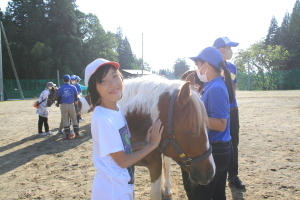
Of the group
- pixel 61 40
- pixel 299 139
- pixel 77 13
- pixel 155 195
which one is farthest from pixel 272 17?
pixel 155 195

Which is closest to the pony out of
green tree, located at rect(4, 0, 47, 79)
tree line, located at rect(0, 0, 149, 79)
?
tree line, located at rect(0, 0, 149, 79)

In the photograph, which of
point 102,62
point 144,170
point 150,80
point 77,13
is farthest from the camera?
point 77,13

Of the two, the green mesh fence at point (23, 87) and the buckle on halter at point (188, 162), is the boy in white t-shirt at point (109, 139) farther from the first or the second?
the green mesh fence at point (23, 87)

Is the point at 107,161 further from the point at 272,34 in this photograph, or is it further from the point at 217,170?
the point at 272,34

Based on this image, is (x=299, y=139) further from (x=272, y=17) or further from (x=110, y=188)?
(x=272, y=17)

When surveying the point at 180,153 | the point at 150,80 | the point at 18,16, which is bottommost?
the point at 180,153

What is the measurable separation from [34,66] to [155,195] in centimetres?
4186

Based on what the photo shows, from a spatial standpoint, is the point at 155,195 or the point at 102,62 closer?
the point at 102,62

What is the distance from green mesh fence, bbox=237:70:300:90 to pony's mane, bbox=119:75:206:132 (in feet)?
122

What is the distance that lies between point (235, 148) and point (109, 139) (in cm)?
259

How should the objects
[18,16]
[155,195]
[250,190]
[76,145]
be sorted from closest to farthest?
[155,195] → [250,190] → [76,145] → [18,16]

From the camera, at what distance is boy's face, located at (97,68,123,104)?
1605 millimetres

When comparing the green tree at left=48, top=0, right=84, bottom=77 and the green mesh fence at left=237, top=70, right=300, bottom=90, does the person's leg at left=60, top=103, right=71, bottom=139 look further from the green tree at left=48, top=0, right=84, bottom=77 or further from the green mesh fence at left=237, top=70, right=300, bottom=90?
the green mesh fence at left=237, top=70, right=300, bottom=90

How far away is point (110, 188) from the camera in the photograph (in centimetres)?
149
